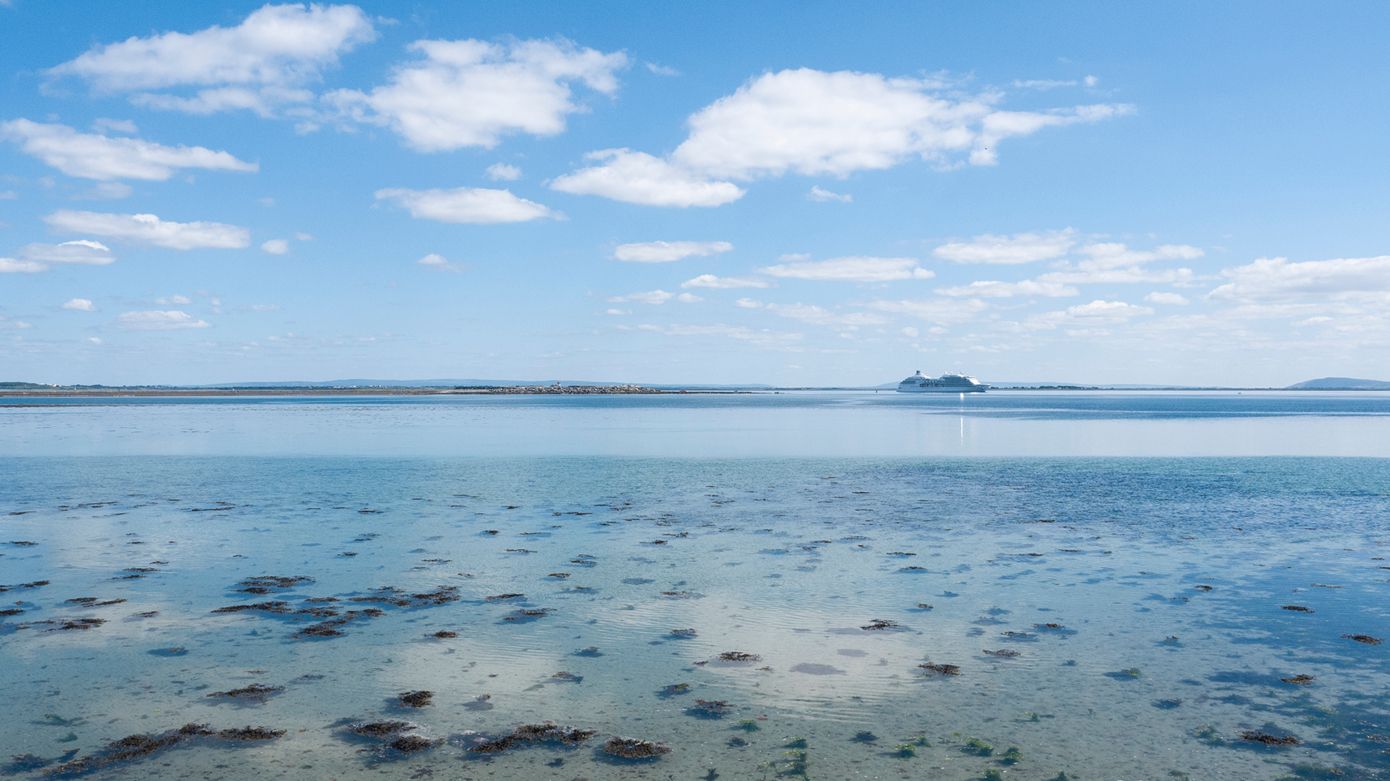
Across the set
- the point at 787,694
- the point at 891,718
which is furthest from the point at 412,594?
the point at 891,718

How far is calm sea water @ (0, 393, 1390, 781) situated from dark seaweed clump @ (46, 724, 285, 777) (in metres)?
0.10

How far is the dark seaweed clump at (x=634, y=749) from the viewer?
8.86 meters

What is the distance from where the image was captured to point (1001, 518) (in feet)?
79.0

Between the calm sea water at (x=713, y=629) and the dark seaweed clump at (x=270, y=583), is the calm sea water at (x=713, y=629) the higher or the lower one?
the lower one

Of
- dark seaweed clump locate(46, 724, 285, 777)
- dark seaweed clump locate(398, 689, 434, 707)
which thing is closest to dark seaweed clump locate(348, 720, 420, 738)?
dark seaweed clump locate(398, 689, 434, 707)

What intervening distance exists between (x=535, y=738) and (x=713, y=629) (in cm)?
442

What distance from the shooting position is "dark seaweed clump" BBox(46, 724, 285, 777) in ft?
27.9

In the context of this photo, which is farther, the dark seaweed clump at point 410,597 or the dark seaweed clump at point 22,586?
the dark seaweed clump at point 22,586

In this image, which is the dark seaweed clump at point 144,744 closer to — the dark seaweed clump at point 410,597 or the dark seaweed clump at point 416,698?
the dark seaweed clump at point 416,698

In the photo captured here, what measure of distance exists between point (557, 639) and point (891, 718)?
16.6ft

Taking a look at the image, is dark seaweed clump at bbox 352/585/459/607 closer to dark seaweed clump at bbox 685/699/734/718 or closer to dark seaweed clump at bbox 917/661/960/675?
dark seaweed clump at bbox 685/699/734/718

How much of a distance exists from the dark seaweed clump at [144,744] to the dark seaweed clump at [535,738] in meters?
2.29

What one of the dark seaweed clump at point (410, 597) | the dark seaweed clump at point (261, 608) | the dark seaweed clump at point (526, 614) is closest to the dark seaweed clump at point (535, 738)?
the dark seaweed clump at point (526, 614)

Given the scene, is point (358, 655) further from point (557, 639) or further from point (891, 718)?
point (891, 718)
